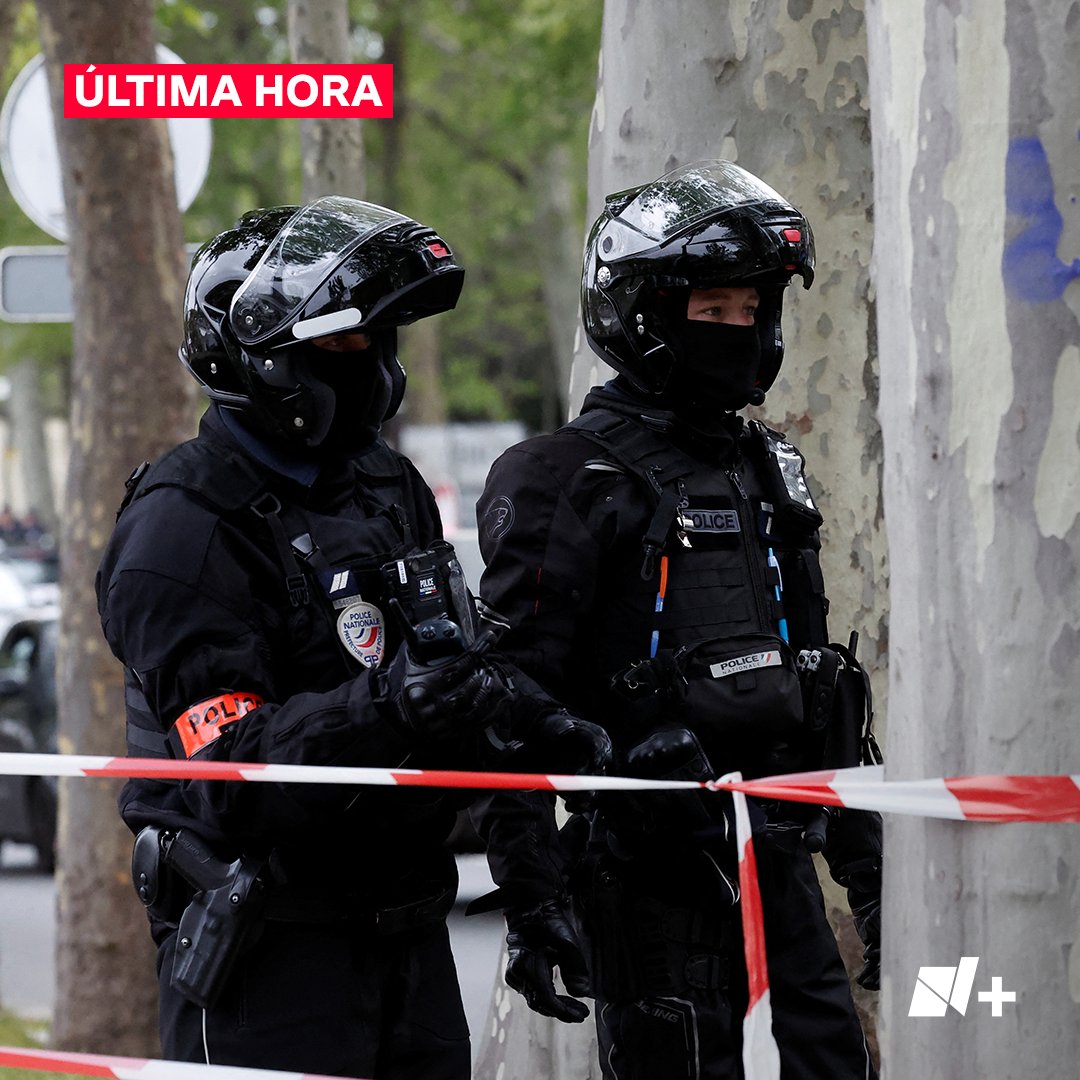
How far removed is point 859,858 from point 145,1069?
1.31 metres

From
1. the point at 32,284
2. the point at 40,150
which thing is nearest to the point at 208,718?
the point at 32,284

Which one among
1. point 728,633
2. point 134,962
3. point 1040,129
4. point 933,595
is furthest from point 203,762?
point 134,962

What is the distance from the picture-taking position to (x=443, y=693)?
9.13 ft

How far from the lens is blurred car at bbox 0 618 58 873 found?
380 inches

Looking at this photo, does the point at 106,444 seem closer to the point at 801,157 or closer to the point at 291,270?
the point at 801,157

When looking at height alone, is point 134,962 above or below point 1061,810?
below

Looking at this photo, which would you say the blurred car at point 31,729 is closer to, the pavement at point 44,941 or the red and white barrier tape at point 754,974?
the pavement at point 44,941

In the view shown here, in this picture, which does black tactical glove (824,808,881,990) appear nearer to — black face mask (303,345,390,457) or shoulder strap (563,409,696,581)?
shoulder strap (563,409,696,581)

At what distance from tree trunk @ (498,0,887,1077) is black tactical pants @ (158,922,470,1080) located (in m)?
1.31

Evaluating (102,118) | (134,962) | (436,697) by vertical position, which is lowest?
(134,962)

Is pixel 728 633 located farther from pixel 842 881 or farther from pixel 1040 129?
pixel 1040 129

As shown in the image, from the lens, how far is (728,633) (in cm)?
326

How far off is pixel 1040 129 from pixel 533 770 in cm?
150

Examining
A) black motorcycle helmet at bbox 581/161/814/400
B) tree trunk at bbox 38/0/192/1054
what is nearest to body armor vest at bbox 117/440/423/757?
black motorcycle helmet at bbox 581/161/814/400
